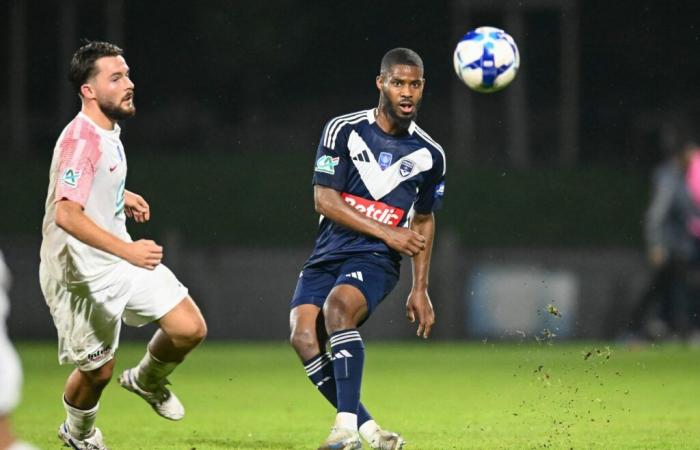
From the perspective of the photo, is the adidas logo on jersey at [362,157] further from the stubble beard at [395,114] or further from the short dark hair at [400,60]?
the short dark hair at [400,60]

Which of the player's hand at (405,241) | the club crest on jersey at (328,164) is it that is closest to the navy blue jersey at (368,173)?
the club crest on jersey at (328,164)

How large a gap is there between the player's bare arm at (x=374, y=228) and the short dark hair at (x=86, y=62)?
1489 millimetres

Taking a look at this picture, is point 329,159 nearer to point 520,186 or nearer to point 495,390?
point 495,390

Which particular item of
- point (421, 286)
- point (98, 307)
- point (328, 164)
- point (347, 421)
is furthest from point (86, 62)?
point (347, 421)

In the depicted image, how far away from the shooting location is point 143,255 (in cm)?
656

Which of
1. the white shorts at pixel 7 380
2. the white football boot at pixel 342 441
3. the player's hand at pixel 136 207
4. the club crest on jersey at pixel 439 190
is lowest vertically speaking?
the white football boot at pixel 342 441

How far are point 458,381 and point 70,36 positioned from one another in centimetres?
1070

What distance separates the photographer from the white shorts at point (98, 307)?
727 cm

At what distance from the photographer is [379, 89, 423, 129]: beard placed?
7637 mm

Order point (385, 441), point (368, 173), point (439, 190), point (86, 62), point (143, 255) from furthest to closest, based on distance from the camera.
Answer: point (439, 190) → point (368, 173) → point (86, 62) → point (385, 441) → point (143, 255)

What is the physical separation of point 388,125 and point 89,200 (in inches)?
70.7

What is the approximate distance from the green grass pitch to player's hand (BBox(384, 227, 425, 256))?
117 centimetres

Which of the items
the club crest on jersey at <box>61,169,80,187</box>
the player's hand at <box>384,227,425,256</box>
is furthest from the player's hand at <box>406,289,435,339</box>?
the club crest on jersey at <box>61,169,80,187</box>

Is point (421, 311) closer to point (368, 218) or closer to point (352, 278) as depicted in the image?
point (352, 278)
